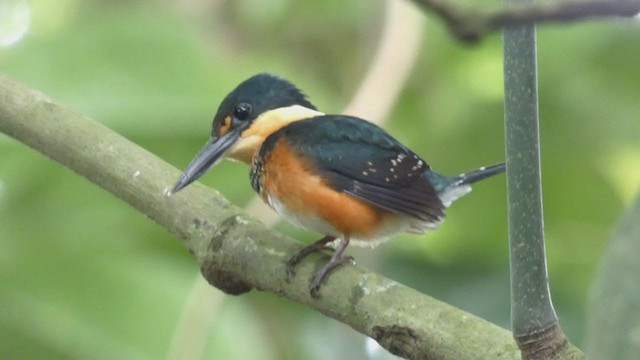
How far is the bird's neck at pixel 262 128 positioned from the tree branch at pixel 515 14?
1.59 meters

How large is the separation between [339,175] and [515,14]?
4.84 ft

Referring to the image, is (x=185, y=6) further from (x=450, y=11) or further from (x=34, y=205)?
(x=450, y=11)

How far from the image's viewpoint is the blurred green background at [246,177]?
1.64 metres

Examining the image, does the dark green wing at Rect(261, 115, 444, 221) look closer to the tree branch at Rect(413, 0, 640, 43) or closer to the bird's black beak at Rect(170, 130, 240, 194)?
the bird's black beak at Rect(170, 130, 240, 194)

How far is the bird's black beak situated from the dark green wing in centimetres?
9

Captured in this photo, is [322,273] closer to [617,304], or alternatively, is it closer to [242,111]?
[242,111]

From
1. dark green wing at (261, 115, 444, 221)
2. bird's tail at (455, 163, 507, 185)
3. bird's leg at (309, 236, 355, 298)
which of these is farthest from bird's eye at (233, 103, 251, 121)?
bird's leg at (309, 236, 355, 298)

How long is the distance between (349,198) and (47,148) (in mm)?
563

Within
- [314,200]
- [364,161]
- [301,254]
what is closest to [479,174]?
[364,161]

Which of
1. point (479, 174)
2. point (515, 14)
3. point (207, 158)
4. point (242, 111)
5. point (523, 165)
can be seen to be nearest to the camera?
point (515, 14)

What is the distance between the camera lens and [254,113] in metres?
2.20

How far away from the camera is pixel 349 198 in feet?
6.29

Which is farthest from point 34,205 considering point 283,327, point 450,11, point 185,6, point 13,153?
point 450,11

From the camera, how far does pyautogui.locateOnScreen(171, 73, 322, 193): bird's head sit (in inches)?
82.4
